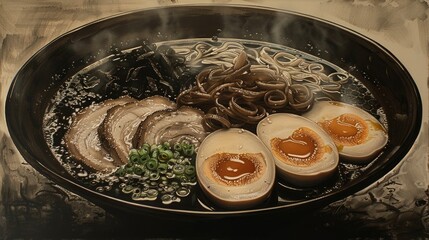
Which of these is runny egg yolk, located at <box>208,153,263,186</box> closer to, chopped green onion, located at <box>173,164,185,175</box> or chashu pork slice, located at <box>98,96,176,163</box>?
chopped green onion, located at <box>173,164,185,175</box>

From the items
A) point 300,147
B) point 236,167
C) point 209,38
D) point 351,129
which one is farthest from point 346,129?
point 209,38

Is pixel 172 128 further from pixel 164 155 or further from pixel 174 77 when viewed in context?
pixel 174 77

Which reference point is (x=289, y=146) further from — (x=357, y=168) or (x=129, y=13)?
(x=129, y=13)

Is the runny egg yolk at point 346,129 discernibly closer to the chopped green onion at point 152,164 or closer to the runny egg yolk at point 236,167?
the runny egg yolk at point 236,167

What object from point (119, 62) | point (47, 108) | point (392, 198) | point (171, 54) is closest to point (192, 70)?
point (171, 54)

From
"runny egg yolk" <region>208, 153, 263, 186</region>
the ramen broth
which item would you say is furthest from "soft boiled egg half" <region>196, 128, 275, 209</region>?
the ramen broth

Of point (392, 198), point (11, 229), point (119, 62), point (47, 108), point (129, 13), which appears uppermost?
point (129, 13)

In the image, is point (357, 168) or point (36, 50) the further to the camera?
point (36, 50)
